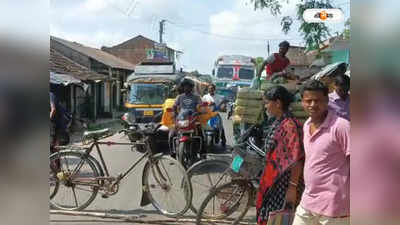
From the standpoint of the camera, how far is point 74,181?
14.0 feet

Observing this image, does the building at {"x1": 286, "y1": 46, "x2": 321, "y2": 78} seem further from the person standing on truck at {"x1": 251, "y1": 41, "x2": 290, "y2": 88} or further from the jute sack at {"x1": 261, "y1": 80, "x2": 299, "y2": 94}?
the jute sack at {"x1": 261, "y1": 80, "x2": 299, "y2": 94}

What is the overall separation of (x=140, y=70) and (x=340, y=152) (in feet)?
37.7

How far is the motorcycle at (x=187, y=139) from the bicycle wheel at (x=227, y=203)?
1.15 m

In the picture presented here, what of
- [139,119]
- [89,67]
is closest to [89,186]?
[139,119]

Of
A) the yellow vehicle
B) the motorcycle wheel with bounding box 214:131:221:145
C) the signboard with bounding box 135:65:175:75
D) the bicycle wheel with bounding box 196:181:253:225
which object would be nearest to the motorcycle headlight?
the bicycle wheel with bounding box 196:181:253:225

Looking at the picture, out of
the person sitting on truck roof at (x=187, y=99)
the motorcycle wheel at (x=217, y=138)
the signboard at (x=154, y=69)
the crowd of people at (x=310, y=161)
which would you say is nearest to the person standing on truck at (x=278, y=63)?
the person sitting on truck roof at (x=187, y=99)

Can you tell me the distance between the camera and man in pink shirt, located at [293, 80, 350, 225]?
7.08 feet

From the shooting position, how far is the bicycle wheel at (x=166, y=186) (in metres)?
4.10

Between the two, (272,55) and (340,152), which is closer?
Answer: (340,152)

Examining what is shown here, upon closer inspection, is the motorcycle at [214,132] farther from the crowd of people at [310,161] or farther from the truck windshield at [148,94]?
the crowd of people at [310,161]

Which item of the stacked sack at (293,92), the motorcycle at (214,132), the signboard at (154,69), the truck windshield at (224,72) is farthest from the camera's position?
the truck windshield at (224,72)

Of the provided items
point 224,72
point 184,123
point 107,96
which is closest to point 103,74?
point 107,96

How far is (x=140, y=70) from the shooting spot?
13203 millimetres
